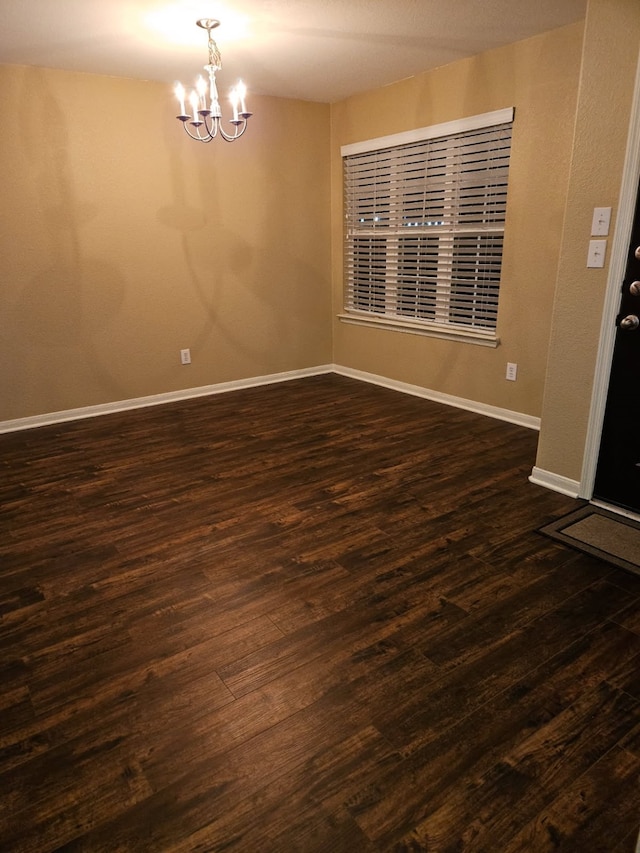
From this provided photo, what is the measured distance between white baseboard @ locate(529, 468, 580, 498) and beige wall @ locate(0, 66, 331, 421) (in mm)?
2901

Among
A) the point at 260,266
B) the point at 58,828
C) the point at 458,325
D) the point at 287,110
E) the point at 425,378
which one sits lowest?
the point at 58,828

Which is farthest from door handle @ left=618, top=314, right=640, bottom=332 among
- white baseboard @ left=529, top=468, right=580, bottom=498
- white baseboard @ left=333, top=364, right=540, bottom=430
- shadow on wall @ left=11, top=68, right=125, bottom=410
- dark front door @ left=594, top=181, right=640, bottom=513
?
shadow on wall @ left=11, top=68, right=125, bottom=410

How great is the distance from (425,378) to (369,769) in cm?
356

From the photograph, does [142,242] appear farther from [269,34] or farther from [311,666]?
[311,666]

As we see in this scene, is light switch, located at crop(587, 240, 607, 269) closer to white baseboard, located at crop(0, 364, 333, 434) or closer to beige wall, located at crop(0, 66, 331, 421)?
beige wall, located at crop(0, 66, 331, 421)

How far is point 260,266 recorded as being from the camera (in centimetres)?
494

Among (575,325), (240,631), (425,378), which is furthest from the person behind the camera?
(425,378)

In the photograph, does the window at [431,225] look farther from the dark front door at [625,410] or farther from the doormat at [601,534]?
the doormat at [601,534]

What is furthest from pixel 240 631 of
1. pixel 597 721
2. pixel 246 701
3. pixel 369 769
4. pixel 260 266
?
pixel 260 266

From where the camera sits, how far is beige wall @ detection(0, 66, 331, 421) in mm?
3844

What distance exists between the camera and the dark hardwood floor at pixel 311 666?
1.31m

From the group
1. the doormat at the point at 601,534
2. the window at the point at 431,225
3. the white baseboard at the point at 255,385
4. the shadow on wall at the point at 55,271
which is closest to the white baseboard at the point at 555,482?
the doormat at the point at 601,534

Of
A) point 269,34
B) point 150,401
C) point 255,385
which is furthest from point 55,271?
point 269,34

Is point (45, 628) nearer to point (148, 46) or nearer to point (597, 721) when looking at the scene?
point (597, 721)
